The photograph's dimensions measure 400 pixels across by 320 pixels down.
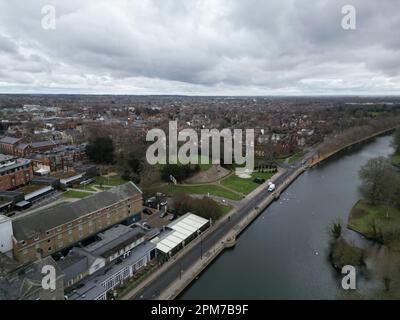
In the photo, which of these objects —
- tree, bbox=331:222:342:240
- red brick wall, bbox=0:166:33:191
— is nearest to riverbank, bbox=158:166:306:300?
tree, bbox=331:222:342:240

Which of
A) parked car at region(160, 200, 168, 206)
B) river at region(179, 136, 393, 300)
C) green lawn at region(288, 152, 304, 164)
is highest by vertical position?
green lawn at region(288, 152, 304, 164)

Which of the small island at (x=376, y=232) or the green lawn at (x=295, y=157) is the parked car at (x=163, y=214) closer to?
the small island at (x=376, y=232)

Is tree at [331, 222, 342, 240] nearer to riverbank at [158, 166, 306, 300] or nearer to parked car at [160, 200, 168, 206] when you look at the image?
riverbank at [158, 166, 306, 300]

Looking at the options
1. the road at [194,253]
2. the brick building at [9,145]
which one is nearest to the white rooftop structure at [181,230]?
the road at [194,253]

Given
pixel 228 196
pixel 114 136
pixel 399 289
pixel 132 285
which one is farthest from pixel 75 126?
pixel 399 289

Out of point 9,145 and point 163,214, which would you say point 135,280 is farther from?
point 9,145

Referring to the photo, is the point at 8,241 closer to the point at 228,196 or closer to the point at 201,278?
the point at 201,278

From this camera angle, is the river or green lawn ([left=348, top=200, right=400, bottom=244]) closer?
the river
